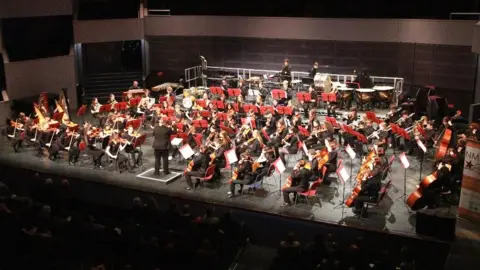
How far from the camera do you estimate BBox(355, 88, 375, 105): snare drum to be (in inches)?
943

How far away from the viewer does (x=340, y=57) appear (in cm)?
2833

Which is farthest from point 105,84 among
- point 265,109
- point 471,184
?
point 471,184

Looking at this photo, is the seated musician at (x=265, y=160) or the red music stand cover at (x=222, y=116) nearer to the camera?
the seated musician at (x=265, y=160)

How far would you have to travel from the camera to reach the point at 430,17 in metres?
26.5

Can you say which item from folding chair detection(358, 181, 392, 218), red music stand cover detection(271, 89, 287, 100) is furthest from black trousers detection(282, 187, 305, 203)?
red music stand cover detection(271, 89, 287, 100)

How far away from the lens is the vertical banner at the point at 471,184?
45.6ft

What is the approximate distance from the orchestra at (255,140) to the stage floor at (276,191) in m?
0.31

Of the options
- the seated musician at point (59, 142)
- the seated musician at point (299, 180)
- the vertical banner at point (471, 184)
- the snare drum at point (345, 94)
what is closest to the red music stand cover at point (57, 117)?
the seated musician at point (59, 142)

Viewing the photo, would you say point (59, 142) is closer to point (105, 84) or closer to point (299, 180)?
point (299, 180)

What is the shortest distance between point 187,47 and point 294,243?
20.8 metres

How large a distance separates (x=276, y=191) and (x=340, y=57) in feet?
44.8

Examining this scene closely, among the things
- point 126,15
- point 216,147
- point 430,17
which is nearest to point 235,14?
point 126,15

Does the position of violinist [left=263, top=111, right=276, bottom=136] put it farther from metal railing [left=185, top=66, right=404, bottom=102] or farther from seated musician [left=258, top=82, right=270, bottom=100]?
metal railing [left=185, top=66, right=404, bottom=102]

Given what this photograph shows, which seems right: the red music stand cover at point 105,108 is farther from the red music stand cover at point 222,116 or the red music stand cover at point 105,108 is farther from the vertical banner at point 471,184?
the vertical banner at point 471,184
